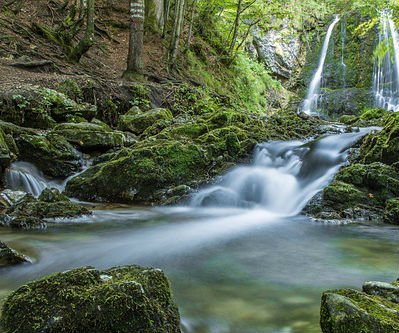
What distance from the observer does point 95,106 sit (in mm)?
10031

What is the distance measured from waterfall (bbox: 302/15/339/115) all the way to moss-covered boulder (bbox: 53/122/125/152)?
514 inches

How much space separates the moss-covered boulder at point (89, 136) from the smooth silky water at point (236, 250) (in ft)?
7.79

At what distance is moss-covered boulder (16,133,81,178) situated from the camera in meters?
7.30

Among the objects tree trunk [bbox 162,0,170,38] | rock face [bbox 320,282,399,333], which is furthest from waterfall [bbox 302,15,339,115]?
rock face [bbox 320,282,399,333]

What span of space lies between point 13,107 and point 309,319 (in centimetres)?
777

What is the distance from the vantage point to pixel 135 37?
37.9 feet

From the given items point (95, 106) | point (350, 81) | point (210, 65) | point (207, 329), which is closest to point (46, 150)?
point (95, 106)

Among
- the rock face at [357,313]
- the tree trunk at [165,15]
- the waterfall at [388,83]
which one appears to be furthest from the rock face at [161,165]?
the waterfall at [388,83]

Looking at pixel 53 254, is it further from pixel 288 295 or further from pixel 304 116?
pixel 304 116

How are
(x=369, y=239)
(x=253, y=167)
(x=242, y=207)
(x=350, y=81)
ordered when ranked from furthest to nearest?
(x=350, y=81) → (x=253, y=167) → (x=242, y=207) → (x=369, y=239)

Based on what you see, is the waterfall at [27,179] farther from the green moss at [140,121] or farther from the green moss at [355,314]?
the green moss at [355,314]

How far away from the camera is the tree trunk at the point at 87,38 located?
1134 centimetres

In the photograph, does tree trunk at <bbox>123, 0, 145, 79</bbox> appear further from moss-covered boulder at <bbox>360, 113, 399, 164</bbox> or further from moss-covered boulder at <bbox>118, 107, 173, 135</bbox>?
moss-covered boulder at <bbox>360, 113, 399, 164</bbox>

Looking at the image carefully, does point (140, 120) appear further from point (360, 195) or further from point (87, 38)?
point (360, 195)
